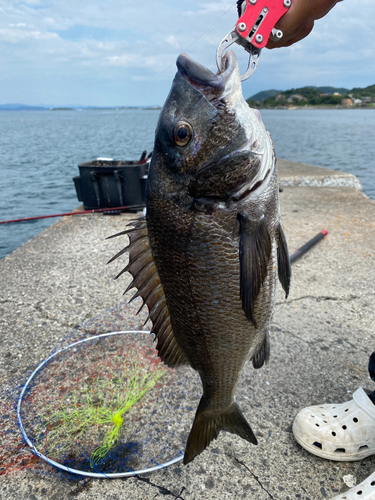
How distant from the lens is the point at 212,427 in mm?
1796

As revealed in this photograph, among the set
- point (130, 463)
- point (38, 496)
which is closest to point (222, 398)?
→ point (130, 463)

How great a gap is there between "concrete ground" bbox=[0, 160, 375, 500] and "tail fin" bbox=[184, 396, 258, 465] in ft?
0.88

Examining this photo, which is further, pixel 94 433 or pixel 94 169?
pixel 94 169

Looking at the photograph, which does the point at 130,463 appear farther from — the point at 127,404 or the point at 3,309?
the point at 3,309

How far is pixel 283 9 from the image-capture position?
1.51 metres

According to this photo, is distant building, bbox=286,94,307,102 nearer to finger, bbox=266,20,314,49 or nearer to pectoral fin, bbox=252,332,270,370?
finger, bbox=266,20,314,49

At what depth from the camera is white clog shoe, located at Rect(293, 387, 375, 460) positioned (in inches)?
75.6

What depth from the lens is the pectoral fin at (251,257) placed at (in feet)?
4.73

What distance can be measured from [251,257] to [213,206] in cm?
27

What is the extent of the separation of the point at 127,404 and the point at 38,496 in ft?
2.19

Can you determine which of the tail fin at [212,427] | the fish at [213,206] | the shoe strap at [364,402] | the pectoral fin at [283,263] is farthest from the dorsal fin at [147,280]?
the shoe strap at [364,402]

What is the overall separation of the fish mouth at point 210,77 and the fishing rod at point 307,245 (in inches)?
121

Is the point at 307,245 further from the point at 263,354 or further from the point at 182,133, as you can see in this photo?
the point at 182,133

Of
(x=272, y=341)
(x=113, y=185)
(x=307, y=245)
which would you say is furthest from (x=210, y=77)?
(x=113, y=185)
